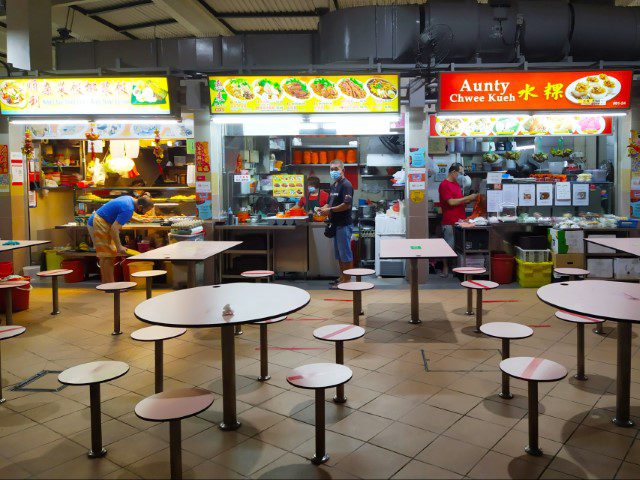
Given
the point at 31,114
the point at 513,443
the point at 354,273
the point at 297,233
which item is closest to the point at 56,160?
the point at 31,114

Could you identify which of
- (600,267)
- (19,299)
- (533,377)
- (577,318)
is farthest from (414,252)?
(19,299)

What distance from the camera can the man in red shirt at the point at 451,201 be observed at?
9.71 metres

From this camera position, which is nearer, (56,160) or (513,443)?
(513,443)

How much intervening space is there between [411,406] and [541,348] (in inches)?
83.1

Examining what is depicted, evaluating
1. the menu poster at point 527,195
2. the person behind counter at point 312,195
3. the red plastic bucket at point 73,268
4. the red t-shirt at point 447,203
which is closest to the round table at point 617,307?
the menu poster at point 527,195

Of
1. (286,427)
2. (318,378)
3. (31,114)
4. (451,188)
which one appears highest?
(31,114)

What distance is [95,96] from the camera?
798cm

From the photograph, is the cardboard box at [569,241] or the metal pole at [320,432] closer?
the metal pole at [320,432]

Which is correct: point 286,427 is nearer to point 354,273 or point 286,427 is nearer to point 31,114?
point 354,273

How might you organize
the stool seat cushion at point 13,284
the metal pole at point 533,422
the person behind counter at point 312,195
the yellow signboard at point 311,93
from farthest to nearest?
the person behind counter at point 312,195 → the yellow signboard at point 311,93 → the stool seat cushion at point 13,284 → the metal pole at point 533,422

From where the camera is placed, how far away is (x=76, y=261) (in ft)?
32.3

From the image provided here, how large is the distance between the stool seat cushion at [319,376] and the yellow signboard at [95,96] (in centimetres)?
545

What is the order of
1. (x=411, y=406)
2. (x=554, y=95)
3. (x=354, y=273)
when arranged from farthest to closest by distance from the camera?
(x=554, y=95) < (x=354, y=273) < (x=411, y=406)

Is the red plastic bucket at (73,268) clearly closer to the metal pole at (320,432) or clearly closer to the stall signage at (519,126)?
the stall signage at (519,126)
